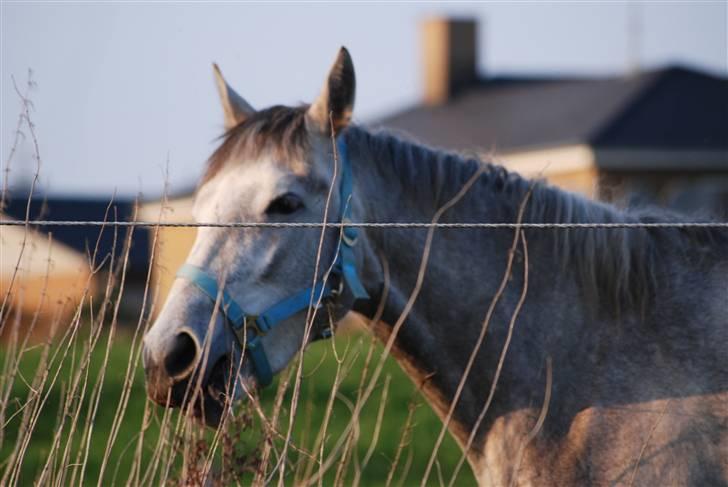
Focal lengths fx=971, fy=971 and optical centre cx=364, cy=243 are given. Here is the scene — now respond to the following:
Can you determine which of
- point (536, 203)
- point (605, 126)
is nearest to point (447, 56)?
point (605, 126)

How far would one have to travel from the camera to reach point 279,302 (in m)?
3.35

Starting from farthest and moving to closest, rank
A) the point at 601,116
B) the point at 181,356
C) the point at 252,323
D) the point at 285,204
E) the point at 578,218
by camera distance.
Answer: the point at 601,116 < the point at 578,218 < the point at 285,204 < the point at 252,323 < the point at 181,356

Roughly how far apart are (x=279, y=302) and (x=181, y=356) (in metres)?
0.40

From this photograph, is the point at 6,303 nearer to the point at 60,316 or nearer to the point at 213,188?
the point at 60,316

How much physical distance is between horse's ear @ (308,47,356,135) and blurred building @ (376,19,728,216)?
15231 mm

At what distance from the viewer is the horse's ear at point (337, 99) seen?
3490 mm

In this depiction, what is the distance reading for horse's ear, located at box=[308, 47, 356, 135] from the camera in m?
3.49

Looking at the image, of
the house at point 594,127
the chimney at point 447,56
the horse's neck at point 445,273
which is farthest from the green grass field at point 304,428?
the chimney at point 447,56

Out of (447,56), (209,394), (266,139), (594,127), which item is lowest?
(594,127)

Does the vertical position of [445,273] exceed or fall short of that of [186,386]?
it exceeds it

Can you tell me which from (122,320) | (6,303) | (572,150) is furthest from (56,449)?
(122,320)

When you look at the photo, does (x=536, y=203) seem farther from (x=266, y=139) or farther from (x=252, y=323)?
(x=252, y=323)

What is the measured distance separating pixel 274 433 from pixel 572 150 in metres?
20.7

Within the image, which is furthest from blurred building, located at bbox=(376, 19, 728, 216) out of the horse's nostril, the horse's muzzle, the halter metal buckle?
the horse's nostril
